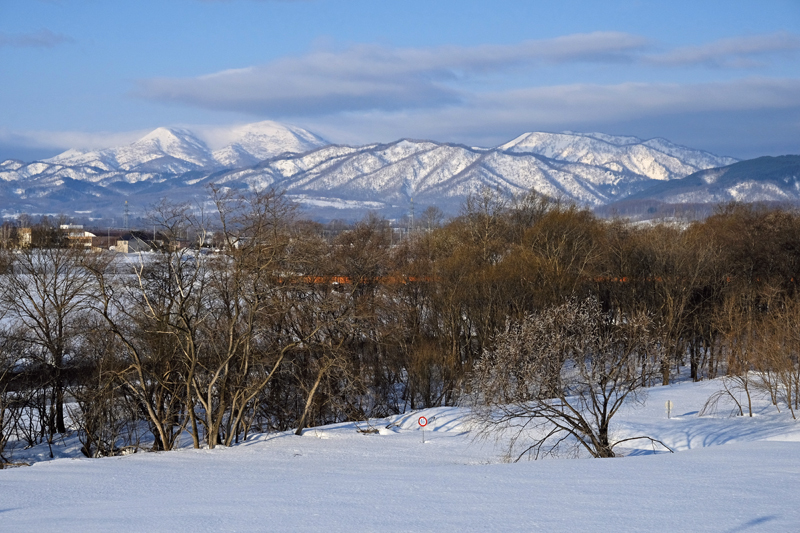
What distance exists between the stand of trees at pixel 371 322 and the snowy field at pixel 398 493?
164 inches

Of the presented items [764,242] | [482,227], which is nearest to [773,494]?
[482,227]

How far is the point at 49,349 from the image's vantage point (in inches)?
1352

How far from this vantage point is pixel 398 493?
13.5 meters

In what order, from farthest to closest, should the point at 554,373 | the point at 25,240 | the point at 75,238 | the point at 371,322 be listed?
the point at 25,240
the point at 75,238
the point at 371,322
the point at 554,373

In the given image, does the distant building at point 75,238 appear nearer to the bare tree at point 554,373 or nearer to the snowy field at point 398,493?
the snowy field at point 398,493

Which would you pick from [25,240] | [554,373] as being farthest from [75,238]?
[554,373]

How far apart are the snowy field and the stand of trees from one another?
4.16 meters

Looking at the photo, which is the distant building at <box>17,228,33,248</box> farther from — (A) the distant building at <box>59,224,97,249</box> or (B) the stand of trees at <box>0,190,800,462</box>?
(A) the distant building at <box>59,224,97,249</box>

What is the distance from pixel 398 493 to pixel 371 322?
24020mm

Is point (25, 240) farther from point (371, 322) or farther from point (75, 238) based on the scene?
point (371, 322)

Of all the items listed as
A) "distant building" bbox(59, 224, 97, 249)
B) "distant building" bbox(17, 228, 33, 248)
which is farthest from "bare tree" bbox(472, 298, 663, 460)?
"distant building" bbox(17, 228, 33, 248)

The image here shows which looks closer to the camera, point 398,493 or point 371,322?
point 398,493

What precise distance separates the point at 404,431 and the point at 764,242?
38.1 metres

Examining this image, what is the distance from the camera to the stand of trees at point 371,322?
24.9m
